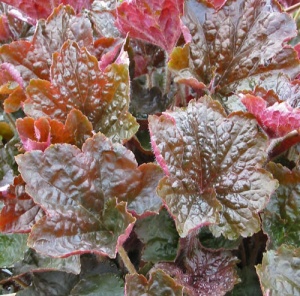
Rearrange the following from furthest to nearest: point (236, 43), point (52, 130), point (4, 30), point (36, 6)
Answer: point (4, 30)
point (36, 6)
point (236, 43)
point (52, 130)

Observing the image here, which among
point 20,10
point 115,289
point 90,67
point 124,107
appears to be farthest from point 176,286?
point 20,10

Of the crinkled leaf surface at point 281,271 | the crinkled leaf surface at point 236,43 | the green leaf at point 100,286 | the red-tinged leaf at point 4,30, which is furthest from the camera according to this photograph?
the red-tinged leaf at point 4,30

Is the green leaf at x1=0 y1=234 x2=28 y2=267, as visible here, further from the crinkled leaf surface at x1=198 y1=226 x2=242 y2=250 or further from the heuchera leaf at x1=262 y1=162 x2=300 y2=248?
the heuchera leaf at x1=262 y1=162 x2=300 y2=248

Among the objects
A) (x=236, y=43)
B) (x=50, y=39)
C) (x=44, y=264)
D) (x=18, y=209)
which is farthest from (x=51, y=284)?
(x=236, y=43)

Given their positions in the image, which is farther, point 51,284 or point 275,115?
point 51,284

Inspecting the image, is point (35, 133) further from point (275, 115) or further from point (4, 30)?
point (4, 30)

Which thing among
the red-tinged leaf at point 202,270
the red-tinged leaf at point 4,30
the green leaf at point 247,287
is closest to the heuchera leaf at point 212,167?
the red-tinged leaf at point 202,270

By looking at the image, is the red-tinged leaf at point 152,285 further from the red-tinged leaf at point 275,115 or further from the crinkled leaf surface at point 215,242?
the red-tinged leaf at point 275,115
